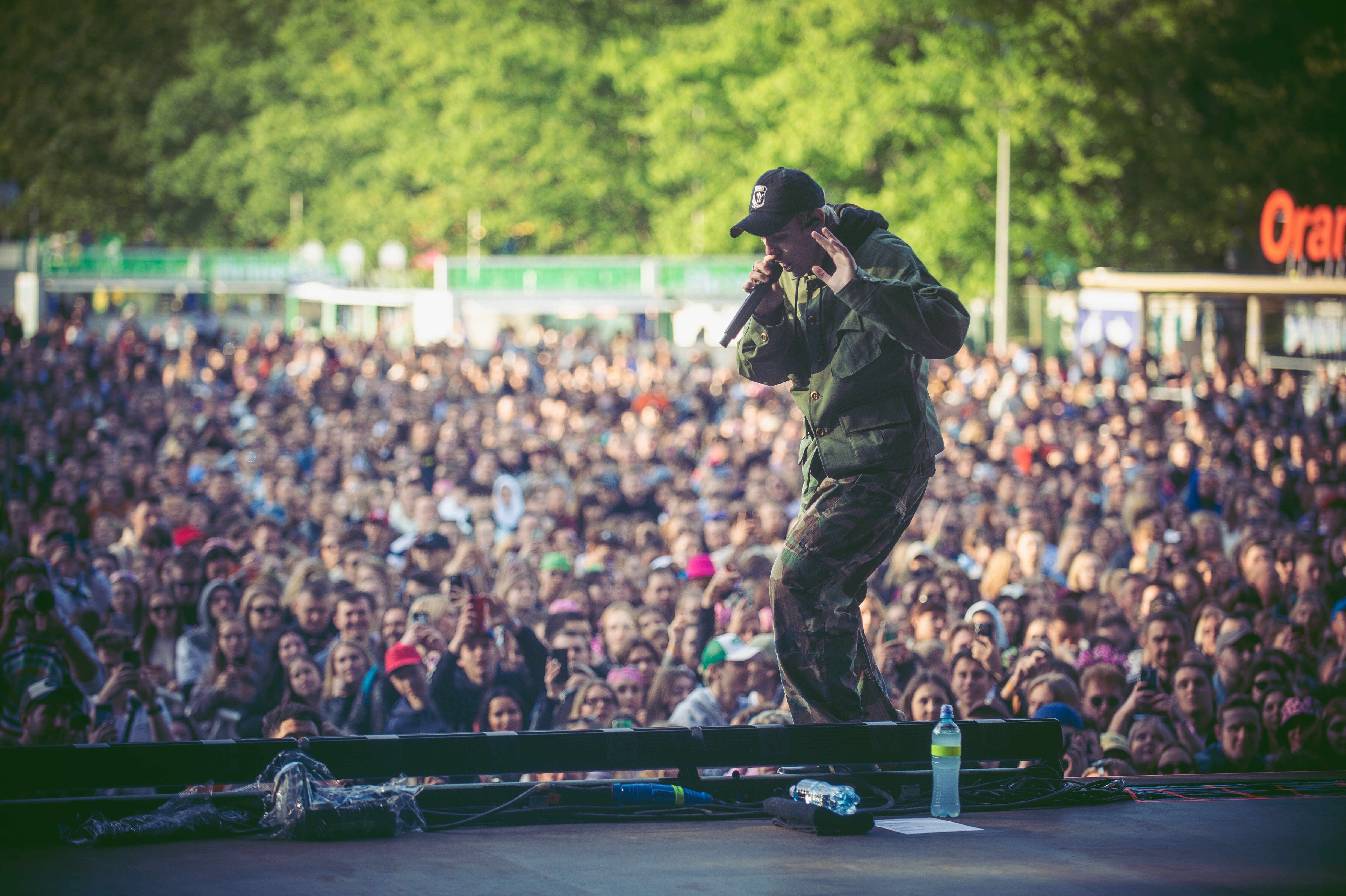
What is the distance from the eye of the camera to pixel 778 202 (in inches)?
153

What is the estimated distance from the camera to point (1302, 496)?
495 inches

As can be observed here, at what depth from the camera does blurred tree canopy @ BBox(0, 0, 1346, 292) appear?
1112 inches

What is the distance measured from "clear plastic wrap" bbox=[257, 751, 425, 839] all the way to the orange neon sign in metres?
24.4

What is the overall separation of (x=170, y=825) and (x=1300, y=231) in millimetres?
25146

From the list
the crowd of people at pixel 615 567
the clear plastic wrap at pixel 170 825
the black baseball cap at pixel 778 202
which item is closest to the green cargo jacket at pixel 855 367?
the black baseball cap at pixel 778 202

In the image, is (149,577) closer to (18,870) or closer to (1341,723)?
(18,870)

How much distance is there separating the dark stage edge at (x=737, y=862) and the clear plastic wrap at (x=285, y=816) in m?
0.06

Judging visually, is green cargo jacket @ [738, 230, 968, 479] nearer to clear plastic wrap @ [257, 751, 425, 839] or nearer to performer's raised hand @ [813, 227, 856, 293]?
performer's raised hand @ [813, 227, 856, 293]

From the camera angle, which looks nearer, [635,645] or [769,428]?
[635,645]

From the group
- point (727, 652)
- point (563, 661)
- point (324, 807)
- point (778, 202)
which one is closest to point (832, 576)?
point (778, 202)

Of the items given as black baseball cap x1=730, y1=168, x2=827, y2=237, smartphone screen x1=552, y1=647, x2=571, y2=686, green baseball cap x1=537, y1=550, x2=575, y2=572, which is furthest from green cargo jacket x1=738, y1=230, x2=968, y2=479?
green baseball cap x1=537, y1=550, x2=575, y2=572

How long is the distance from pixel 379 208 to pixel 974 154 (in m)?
23.0

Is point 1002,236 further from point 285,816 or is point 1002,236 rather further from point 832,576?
point 285,816

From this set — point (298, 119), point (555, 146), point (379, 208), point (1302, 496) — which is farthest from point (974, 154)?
point (298, 119)
